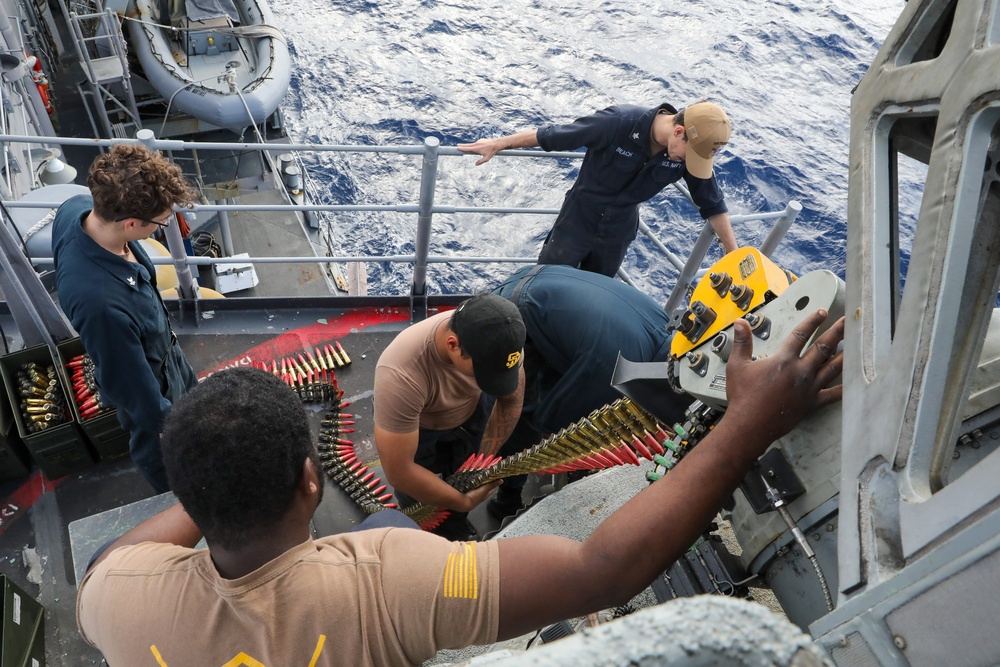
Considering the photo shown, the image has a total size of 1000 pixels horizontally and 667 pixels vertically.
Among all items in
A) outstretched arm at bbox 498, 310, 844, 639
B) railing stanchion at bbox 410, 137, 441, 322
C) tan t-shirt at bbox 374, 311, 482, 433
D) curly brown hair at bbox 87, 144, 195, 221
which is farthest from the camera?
railing stanchion at bbox 410, 137, 441, 322

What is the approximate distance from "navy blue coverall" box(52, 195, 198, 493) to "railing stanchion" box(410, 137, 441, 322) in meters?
1.84

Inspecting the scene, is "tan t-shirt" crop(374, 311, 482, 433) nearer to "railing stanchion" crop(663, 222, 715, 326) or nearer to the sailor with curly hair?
the sailor with curly hair

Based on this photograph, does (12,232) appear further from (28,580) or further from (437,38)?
(437,38)

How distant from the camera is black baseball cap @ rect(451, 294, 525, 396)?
10.9 ft

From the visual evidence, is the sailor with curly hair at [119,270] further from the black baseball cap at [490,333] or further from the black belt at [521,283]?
the black belt at [521,283]

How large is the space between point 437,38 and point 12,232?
26.4m

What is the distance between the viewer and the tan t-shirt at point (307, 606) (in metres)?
1.72

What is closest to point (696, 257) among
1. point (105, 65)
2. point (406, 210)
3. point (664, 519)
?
point (406, 210)

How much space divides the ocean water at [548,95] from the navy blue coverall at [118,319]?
14450 mm

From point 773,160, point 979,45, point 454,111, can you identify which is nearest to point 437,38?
point 454,111

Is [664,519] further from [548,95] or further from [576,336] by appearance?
[548,95]

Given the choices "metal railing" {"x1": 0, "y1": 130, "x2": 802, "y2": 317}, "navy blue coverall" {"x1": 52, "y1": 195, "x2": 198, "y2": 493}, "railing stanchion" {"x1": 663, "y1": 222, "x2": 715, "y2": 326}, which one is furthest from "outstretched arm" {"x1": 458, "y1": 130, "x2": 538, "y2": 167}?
"navy blue coverall" {"x1": 52, "y1": 195, "x2": 198, "y2": 493}

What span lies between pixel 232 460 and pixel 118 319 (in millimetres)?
2165

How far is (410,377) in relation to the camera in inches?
142
